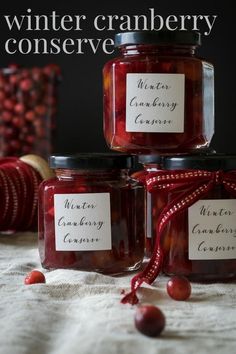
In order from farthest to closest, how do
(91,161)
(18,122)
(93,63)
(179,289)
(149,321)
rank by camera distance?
(93,63) < (18,122) < (91,161) < (179,289) < (149,321)

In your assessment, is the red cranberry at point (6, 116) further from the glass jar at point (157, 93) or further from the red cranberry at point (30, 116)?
the glass jar at point (157, 93)

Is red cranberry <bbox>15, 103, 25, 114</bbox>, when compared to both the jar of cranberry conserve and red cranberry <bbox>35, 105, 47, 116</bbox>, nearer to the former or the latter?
red cranberry <bbox>35, 105, 47, 116</bbox>

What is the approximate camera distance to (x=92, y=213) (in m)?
0.92

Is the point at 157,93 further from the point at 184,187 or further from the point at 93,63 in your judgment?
the point at 93,63

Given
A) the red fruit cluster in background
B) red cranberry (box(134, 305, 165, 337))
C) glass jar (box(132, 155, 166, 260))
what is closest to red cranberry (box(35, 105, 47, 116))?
the red fruit cluster in background

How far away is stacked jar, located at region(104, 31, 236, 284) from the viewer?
34.4 inches

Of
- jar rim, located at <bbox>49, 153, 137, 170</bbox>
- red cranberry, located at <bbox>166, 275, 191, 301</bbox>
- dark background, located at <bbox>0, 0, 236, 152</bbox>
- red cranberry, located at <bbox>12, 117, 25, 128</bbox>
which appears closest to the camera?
red cranberry, located at <bbox>166, 275, 191, 301</bbox>

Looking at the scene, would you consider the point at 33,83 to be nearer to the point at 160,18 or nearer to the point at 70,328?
Result: the point at 160,18

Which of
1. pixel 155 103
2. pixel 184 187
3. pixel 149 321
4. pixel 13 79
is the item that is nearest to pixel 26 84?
pixel 13 79

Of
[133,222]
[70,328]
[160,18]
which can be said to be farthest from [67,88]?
[70,328]

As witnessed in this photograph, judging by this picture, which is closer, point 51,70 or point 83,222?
point 83,222

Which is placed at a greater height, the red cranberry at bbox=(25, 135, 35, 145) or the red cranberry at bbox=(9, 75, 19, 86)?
the red cranberry at bbox=(9, 75, 19, 86)

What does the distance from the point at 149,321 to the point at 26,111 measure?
906 mm

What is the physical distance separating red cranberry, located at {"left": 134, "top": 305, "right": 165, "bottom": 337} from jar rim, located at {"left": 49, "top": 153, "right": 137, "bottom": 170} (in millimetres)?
281
